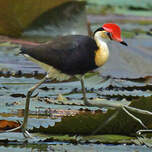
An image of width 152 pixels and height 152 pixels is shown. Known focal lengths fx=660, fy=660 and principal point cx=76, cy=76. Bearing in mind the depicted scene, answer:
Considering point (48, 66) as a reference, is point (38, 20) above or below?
below

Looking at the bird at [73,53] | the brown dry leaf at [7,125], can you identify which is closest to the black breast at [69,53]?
the bird at [73,53]

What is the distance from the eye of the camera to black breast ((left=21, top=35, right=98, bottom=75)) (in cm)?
213

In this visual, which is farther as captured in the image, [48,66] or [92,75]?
[92,75]

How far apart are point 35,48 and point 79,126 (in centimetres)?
30

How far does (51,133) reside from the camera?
2.08 metres

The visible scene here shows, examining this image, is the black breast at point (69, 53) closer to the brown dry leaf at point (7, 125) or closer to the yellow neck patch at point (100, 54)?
the yellow neck patch at point (100, 54)

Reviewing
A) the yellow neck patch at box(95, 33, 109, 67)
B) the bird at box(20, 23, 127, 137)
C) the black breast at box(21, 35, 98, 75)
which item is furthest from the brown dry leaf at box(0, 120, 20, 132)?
the yellow neck patch at box(95, 33, 109, 67)

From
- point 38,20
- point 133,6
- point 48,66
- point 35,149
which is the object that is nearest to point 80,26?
point 38,20

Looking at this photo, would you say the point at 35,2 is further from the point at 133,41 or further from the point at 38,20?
the point at 133,41

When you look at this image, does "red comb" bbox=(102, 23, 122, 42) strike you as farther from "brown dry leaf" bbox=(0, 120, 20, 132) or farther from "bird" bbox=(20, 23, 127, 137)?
"brown dry leaf" bbox=(0, 120, 20, 132)

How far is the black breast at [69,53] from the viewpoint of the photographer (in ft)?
6.98

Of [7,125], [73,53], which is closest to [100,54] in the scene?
[73,53]

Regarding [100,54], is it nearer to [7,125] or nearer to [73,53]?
[73,53]

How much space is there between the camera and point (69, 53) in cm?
213
